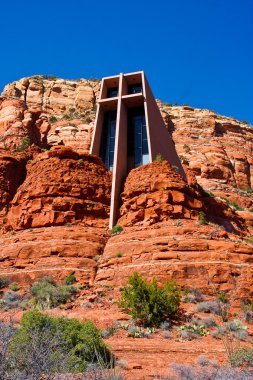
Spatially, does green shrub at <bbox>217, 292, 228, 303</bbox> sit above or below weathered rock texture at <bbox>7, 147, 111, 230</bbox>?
below

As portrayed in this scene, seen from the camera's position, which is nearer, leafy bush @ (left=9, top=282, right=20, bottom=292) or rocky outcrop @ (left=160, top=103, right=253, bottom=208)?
leafy bush @ (left=9, top=282, right=20, bottom=292)

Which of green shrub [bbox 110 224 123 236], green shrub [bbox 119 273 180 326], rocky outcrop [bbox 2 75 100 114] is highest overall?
rocky outcrop [bbox 2 75 100 114]

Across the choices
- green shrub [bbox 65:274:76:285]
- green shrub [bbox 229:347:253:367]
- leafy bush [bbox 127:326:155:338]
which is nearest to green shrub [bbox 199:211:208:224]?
green shrub [bbox 65:274:76:285]

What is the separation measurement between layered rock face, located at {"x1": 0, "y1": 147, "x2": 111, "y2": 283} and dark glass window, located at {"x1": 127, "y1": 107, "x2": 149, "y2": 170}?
3265mm

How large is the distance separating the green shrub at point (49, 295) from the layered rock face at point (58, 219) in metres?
1.51

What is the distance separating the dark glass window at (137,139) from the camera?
31062 millimetres

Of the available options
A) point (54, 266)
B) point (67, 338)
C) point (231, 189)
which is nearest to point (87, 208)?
point (54, 266)

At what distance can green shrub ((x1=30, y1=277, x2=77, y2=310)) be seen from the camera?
17.6 m

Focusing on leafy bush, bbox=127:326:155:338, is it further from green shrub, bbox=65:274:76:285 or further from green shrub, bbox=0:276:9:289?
green shrub, bbox=0:276:9:289

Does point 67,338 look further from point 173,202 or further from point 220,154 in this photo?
point 220,154

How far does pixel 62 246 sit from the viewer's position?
21906mm

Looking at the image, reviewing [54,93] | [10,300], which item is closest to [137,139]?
[10,300]

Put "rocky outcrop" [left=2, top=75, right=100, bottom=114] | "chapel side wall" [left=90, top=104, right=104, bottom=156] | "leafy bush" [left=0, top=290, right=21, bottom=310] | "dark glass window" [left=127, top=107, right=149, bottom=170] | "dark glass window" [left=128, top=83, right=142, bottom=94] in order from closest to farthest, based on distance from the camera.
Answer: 1. "leafy bush" [left=0, top=290, right=21, bottom=310]
2. "dark glass window" [left=127, top=107, right=149, bottom=170]
3. "chapel side wall" [left=90, top=104, right=104, bottom=156]
4. "dark glass window" [left=128, top=83, right=142, bottom=94]
5. "rocky outcrop" [left=2, top=75, right=100, bottom=114]

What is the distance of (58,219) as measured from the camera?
2420cm
